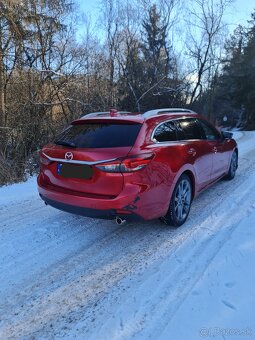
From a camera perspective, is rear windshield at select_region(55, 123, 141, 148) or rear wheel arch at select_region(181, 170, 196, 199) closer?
rear windshield at select_region(55, 123, 141, 148)

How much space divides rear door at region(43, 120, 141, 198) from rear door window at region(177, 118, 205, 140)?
1056 millimetres

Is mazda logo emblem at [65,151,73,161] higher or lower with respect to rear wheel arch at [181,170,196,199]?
higher

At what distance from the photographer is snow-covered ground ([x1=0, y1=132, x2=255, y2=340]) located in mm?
2596

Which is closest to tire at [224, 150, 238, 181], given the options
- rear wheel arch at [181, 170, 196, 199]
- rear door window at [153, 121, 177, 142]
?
rear wheel arch at [181, 170, 196, 199]

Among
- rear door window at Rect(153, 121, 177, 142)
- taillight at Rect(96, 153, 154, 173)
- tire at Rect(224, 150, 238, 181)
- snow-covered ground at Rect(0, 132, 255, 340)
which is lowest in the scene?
snow-covered ground at Rect(0, 132, 255, 340)

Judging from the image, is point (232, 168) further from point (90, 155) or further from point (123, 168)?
point (90, 155)

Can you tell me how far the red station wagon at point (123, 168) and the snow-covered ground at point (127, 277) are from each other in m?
0.44

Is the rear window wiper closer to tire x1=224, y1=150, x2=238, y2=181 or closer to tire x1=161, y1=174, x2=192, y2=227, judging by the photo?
tire x1=161, y1=174, x2=192, y2=227

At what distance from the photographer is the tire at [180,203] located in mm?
4398

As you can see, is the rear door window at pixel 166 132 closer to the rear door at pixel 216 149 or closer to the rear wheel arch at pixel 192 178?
the rear wheel arch at pixel 192 178

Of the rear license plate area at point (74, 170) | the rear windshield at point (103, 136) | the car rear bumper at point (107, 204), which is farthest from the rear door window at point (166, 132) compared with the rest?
the rear license plate area at point (74, 170)

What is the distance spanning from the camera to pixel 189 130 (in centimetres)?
514

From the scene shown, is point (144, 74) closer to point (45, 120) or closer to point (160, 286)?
point (45, 120)

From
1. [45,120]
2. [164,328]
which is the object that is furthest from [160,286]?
[45,120]
